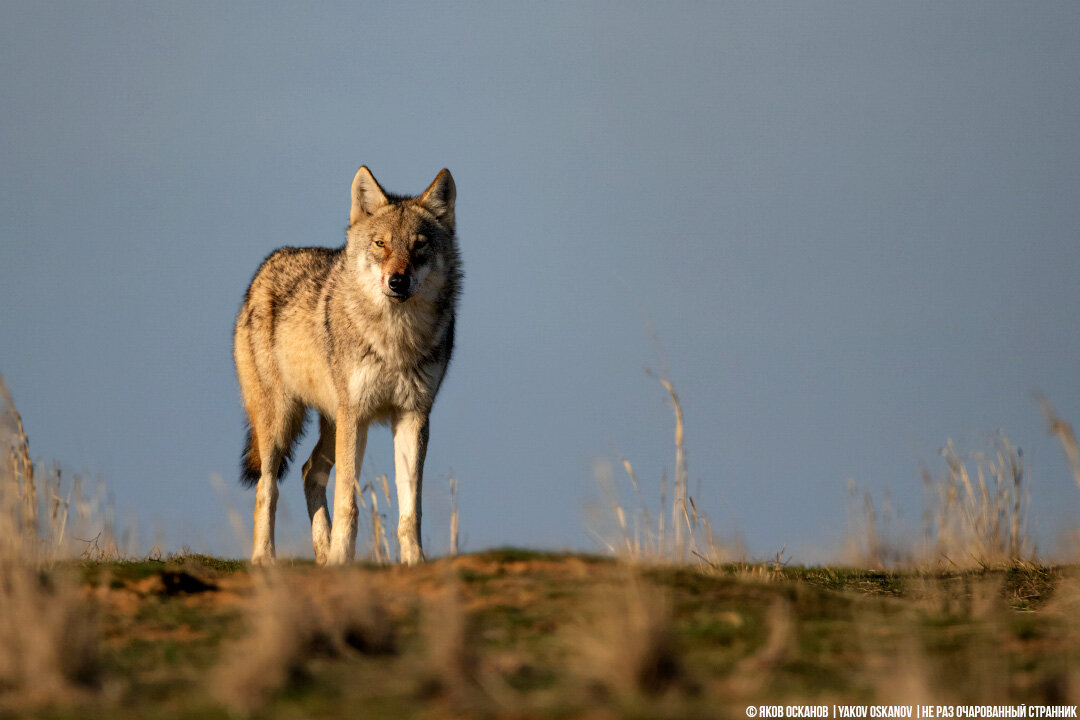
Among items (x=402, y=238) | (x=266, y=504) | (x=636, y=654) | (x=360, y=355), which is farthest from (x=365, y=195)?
(x=636, y=654)

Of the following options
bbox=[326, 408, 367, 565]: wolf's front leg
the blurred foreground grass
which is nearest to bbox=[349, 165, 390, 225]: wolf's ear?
bbox=[326, 408, 367, 565]: wolf's front leg

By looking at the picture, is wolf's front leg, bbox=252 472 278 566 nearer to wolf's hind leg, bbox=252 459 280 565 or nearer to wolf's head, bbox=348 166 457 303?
wolf's hind leg, bbox=252 459 280 565

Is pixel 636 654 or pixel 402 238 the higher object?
pixel 402 238

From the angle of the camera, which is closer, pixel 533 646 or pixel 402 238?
pixel 533 646

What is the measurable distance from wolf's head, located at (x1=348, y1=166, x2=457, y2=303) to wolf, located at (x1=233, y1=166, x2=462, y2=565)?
0.01 meters

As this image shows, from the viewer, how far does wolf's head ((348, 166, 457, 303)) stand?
340 inches

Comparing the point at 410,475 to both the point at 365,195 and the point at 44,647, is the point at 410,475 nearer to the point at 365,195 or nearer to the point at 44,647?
the point at 365,195

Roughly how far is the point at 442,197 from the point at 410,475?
2.51 meters

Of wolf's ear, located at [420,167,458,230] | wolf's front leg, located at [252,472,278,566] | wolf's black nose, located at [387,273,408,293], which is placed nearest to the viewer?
wolf's black nose, located at [387,273,408,293]

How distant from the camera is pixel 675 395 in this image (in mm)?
7223

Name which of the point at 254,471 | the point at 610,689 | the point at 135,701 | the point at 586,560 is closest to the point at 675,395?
the point at 586,560

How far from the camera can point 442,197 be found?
950 cm

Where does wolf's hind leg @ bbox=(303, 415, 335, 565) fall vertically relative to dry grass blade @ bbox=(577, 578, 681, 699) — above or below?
above

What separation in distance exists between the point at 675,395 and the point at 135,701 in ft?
13.5
